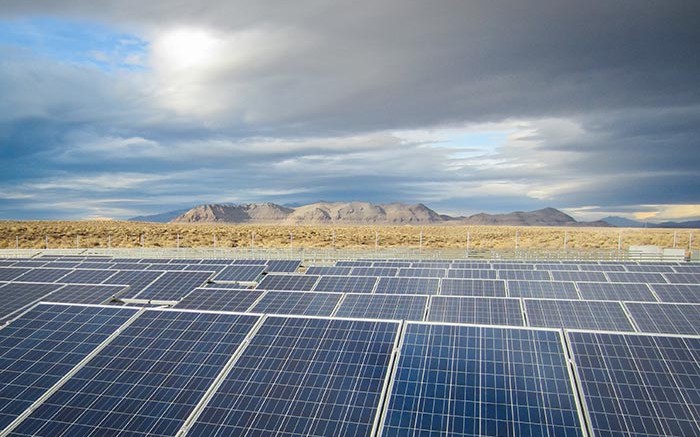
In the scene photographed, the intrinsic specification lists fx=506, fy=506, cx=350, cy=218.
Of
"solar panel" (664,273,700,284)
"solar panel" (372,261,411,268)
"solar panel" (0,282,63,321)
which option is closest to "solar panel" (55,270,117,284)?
"solar panel" (0,282,63,321)

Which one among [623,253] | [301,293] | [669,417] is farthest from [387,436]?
[623,253]

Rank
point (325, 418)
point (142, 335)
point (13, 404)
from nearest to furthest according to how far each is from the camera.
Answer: point (325, 418) < point (13, 404) < point (142, 335)

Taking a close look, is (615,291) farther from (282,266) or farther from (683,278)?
(282,266)

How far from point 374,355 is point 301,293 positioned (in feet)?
51.9

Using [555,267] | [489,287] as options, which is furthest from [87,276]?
[555,267]

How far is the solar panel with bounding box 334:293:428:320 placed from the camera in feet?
82.7

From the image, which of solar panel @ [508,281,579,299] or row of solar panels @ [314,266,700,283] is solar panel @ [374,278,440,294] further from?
solar panel @ [508,281,579,299]

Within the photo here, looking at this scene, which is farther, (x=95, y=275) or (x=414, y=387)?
(x=95, y=275)

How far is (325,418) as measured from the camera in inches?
428

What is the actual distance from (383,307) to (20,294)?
20.5 meters

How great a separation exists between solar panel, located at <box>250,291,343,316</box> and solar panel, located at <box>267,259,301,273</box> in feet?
34.3

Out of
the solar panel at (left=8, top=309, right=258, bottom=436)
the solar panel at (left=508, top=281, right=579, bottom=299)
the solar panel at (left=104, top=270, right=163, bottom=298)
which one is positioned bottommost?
the solar panel at (left=508, top=281, right=579, bottom=299)

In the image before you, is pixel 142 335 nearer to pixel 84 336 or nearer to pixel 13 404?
pixel 84 336

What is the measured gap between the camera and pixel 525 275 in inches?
1457
